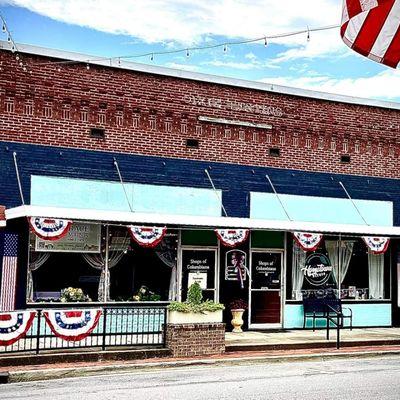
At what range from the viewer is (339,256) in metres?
20.2

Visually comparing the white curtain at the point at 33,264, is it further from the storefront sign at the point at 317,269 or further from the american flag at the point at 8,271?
the storefront sign at the point at 317,269

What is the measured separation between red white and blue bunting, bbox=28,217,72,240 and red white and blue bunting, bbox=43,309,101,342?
76.2 inches

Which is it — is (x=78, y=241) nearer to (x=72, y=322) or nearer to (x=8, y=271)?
(x=8, y=271)

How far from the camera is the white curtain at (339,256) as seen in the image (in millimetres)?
20156

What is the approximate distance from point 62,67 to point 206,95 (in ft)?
13.1

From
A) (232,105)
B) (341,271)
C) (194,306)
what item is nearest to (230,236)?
(194,306)

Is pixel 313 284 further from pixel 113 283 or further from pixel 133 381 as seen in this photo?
pixel 133 381

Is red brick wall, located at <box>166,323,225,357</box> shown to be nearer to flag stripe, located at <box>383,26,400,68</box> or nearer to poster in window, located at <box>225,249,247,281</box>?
poster in window, located at <box>225,249,247,281</box>

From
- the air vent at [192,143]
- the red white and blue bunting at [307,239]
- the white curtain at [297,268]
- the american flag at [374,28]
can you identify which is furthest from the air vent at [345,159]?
the american flag at [374,28]

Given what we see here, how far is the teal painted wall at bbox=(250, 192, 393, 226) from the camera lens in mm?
19391

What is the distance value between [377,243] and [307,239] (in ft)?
7.39

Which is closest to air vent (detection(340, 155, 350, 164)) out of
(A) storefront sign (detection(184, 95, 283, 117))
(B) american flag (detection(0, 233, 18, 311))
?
(A) storefront sign (detection(184, 95, 283, 117))

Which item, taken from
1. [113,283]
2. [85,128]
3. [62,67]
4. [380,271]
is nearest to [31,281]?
[113,283]

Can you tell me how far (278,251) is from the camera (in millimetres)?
19500
